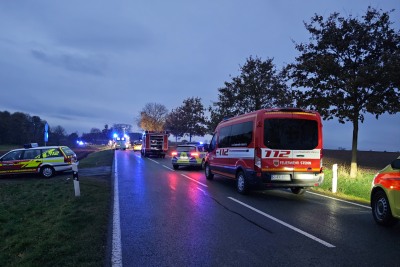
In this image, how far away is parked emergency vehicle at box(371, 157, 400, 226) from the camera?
532 centimetres

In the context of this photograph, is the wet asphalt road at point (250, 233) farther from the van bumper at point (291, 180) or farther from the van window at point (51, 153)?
the van window at point (51, 153)

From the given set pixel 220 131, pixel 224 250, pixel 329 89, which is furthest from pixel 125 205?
pixel 329 89

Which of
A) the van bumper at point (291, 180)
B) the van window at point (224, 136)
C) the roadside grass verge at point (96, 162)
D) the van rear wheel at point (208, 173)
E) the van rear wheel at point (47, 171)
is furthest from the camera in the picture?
the roadside grass verge at point (96, 162)

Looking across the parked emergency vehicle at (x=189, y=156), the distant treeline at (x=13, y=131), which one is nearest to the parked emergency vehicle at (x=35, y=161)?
the parked emergency vehicle at (x=189, y=156)

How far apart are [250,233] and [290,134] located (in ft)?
13.7

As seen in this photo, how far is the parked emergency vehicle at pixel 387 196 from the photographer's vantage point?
532 centimetres

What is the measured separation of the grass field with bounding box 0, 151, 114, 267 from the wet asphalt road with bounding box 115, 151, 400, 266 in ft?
1.75

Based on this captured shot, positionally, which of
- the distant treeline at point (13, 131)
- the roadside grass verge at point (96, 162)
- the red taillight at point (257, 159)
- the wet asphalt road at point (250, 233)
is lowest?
the roadside grass verge at point (96, 162)

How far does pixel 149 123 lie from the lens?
2557 inches

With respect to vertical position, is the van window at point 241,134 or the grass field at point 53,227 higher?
the van window at point 241,134

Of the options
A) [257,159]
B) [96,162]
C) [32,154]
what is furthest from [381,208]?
[96,162]

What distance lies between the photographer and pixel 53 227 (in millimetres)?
5465

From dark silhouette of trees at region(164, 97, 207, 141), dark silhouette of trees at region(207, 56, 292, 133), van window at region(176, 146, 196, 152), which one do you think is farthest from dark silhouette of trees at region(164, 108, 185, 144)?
van window at region(176, 146, 196, 152)

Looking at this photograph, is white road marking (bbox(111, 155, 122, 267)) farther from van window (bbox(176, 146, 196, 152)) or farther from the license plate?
van window (bbox(176, 146, 196, 152))
